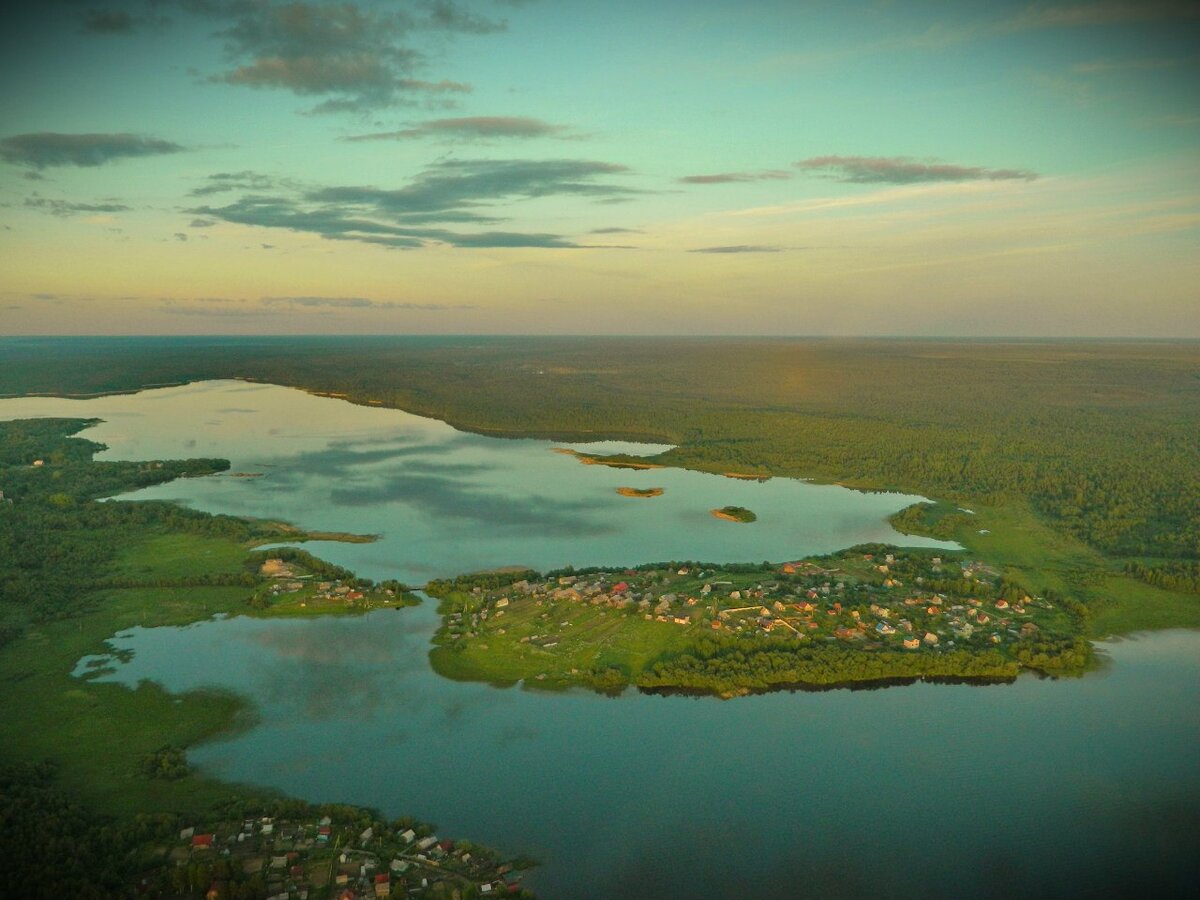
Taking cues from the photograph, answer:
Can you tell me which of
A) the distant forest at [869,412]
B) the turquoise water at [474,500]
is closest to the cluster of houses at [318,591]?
the turquoise water at [474,500]

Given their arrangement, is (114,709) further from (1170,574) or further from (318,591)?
(1170,574)

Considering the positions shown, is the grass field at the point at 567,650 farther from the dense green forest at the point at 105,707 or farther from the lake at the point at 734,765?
the dense green forest at the point at 105,707

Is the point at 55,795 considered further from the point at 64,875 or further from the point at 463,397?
the point at 463,397

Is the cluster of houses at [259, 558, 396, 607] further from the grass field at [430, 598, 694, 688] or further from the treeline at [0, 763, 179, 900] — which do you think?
the treeline at [0, 763, 179, 900]

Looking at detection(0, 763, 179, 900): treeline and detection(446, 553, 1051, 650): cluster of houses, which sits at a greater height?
detection(446, 553, 1051, 650): cluster of houses

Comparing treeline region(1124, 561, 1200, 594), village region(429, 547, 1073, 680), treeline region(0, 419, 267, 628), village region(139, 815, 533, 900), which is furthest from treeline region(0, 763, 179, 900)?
treeline region(1124, 561, 1200, 594)

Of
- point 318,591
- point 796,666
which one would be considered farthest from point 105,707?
point 796,666
